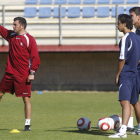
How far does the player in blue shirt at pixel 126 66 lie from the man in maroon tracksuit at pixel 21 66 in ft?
5.73

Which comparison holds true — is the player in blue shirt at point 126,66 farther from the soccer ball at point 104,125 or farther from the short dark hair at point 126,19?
the soccer ball at point 104,125

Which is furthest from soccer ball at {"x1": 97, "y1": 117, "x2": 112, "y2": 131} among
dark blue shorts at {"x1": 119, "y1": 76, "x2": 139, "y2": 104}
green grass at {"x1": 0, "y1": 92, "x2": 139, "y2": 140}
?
dark blue shorts at {"x1": 119, "y1": 76, "x2": 139, "y2": 104}

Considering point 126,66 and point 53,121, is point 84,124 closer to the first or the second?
point 126,66

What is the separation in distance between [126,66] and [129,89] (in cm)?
38

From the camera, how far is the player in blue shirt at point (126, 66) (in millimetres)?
6855

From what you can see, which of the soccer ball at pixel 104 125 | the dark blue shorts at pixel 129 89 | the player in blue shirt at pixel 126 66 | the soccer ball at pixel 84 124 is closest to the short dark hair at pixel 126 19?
the player in blue shirt at pixel 126 66

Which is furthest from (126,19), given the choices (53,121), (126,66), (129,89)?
(53,121)

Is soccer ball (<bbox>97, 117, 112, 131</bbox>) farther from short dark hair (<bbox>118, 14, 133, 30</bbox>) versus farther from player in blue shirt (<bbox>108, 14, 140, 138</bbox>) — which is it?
short dark hair (<bbox>118, 14, 133, 30</bbox>)

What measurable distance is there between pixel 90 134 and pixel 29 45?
1.98 meters

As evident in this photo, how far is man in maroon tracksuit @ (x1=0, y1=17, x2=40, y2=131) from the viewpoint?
7887mm

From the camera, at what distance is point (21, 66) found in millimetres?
7902

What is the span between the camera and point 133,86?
7.12 m

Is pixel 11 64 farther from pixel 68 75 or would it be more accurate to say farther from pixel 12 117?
pixel 68 75

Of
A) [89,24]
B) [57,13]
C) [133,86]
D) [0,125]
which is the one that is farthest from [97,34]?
[133,86]
